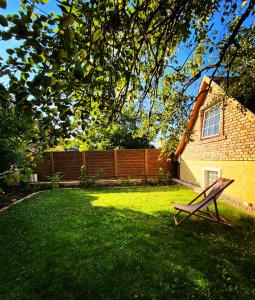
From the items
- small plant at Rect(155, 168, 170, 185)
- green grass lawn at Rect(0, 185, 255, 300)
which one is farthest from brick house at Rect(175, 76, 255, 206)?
small plant at Rect(155, 168, 170, 185)

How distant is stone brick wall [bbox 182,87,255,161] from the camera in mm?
6821

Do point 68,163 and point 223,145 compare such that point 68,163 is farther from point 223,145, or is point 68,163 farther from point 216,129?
point 223,145

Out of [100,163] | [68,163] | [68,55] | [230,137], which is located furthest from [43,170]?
[68,55]

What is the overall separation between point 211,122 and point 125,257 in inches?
307

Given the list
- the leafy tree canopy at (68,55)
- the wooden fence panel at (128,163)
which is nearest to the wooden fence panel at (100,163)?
the wooden fence panel at (128,163)

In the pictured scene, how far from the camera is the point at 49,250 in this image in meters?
4.33

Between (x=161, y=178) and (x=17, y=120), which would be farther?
(x=161, y=178)

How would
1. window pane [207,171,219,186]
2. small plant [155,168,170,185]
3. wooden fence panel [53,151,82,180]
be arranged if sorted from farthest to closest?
wooden fence panel [53,151,82,180] < small plant [155,168,170,185] < window pane [207,171,219,186]

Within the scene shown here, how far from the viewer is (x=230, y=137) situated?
8031mm

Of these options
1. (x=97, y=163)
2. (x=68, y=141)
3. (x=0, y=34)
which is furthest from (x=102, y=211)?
(x=97, y=163)

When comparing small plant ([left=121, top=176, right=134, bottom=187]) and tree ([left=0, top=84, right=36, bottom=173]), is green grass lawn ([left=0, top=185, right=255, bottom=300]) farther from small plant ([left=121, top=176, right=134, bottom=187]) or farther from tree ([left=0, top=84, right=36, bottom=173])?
small plant ([left=121, top=176, right=134, bottom=187])

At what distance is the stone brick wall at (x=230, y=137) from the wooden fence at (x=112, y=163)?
4.55 metres

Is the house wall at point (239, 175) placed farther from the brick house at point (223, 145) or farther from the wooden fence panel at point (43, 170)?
the wooden fence panel at point (43, 170)

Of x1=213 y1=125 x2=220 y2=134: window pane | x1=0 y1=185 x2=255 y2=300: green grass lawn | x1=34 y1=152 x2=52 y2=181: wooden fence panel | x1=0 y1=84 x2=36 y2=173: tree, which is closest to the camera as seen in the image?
x1=0 y1=84 x2=36 y2=173: tree
